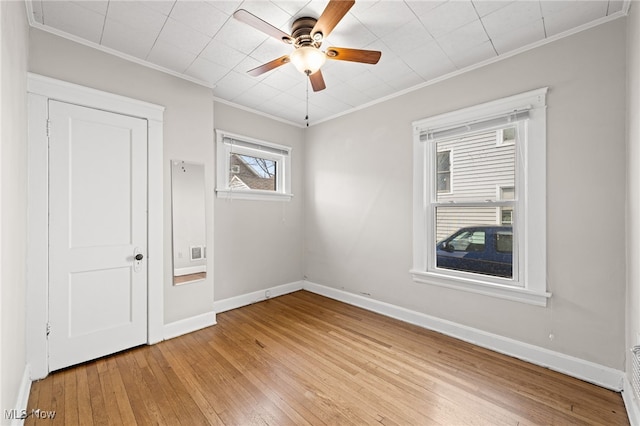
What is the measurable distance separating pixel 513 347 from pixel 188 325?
10.6 feet

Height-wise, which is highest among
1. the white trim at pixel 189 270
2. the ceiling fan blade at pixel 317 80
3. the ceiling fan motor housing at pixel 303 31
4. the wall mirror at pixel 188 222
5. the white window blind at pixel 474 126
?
the ceiling fan motor housing at pixel 303 31

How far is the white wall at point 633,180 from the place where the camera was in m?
1.74

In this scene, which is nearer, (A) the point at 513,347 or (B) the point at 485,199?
(A) the point at 513,347

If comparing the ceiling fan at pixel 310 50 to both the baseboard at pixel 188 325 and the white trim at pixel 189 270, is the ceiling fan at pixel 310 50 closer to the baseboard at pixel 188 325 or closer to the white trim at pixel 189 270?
the white trim at pixel 189 270

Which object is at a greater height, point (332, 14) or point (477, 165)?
point (332, 14)

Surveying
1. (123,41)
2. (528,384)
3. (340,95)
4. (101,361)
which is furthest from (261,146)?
(528,384)

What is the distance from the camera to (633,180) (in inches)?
72.7

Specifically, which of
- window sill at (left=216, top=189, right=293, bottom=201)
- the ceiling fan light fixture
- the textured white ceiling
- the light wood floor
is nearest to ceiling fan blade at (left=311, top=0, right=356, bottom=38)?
the ceiling fan light fixture

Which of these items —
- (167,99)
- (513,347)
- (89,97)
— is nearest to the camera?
(89,97)

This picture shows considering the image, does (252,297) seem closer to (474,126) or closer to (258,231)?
(258,231)

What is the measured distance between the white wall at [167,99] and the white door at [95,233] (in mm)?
236

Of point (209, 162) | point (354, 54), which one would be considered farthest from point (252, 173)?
point (354, 54)

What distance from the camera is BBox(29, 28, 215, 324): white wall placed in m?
2.26

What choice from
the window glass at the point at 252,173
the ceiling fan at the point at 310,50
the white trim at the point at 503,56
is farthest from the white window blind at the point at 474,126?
the window glass at the point at 252,173
